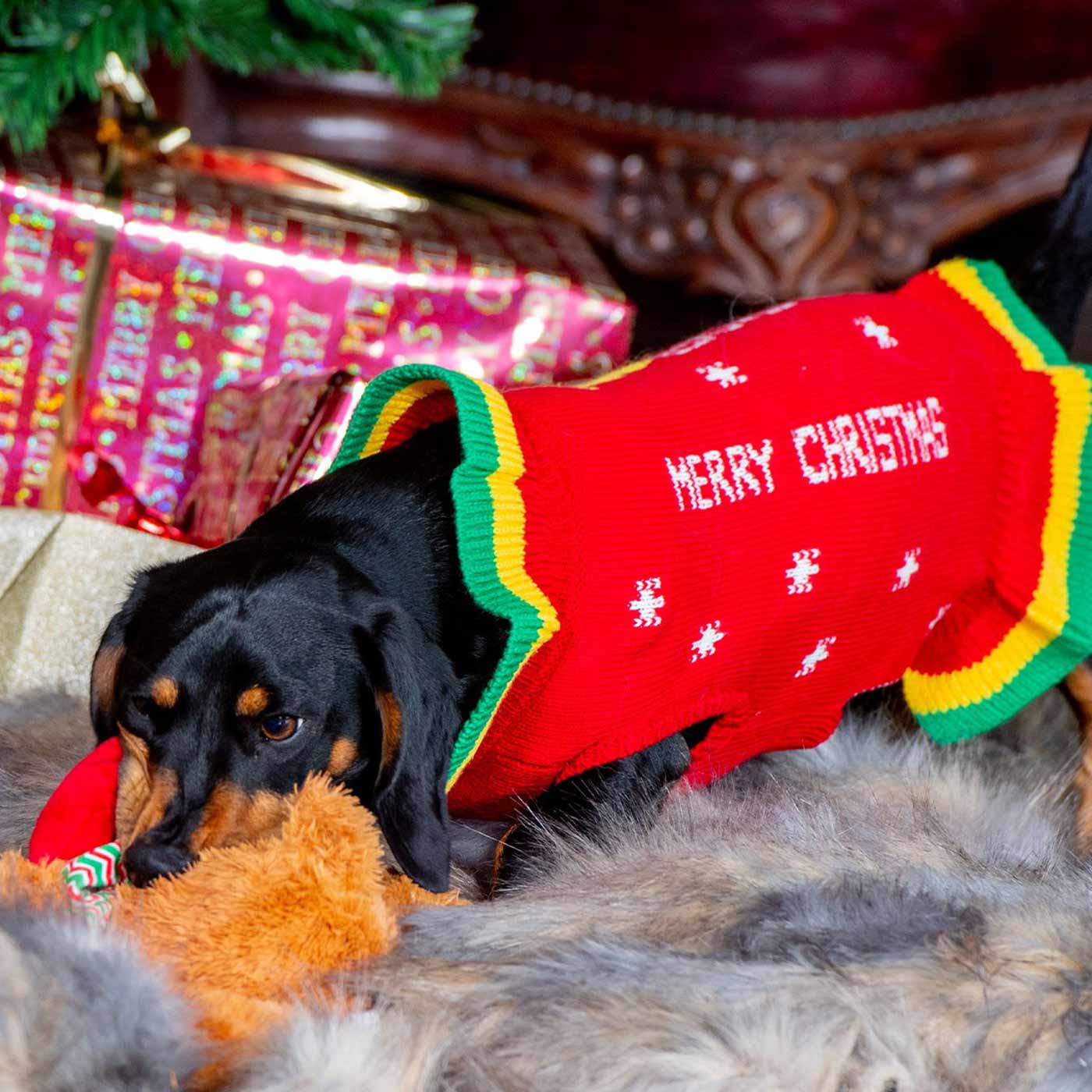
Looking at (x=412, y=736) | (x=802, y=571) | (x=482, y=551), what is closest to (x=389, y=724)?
(x=412, y=736)

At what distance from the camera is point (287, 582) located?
1.01 metres

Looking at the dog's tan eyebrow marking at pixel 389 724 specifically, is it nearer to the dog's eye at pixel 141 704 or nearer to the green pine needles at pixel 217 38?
the dog's eye at pixel 141 704

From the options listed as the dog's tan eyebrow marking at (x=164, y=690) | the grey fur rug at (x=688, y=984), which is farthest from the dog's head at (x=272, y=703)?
the grey fur rug at (x=688, y=984)

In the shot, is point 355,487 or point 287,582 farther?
point 355,487

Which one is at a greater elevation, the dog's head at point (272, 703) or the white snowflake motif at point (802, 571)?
the white snowflake motif at point (802, 571)

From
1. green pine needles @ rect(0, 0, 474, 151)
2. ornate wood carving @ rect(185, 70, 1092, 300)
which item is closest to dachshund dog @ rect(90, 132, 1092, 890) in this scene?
green pine needles @ rect(0, 0, 474, 151)

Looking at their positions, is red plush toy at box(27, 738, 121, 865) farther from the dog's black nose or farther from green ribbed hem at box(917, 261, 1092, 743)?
green ribbed hem at box(917, 261, 1092, 743)

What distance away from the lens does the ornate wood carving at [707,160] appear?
6.85 feet

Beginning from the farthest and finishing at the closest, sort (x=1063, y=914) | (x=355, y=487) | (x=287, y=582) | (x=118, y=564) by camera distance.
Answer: (x=118, y=564) < (x=355, y=487) < (x=287, y=582) < (x=1063, y=914)

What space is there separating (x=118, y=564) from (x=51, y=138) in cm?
67

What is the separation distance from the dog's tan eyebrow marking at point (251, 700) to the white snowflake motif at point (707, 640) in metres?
0.35

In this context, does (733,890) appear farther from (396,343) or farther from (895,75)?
(895,75)

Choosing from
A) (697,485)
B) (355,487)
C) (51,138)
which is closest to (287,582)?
(355,487)

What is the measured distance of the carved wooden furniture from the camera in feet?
6.87
